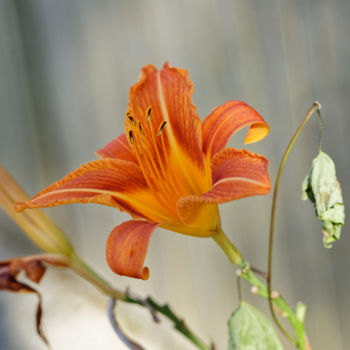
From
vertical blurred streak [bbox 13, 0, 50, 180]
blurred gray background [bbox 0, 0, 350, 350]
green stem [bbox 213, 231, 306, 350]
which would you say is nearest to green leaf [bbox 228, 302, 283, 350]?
green stem [bbox 213, 231, 306, 350]

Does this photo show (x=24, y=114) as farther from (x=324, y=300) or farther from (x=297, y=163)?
(x=324, y=300)

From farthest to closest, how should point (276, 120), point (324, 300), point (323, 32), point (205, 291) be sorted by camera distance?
point (205, 291) → point (324, 300) → point (276, 120) → point (323, 32)

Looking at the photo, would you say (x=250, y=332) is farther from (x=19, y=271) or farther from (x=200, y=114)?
(x=200, y=114)

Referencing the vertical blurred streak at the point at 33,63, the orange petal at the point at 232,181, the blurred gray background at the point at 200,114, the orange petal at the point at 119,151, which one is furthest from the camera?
the vertical blurred streak at the point at 33,63

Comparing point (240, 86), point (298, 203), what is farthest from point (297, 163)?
point (240, 86)

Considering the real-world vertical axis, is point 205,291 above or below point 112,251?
below

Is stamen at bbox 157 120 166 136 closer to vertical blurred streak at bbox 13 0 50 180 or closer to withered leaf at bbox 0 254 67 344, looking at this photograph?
withered leaf at bbox 0 254 67 344

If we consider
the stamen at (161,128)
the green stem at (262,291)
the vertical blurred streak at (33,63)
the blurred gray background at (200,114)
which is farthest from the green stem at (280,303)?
the vertical blurred streak at (33,63)

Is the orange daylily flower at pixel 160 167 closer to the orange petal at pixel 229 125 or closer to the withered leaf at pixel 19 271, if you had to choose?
the orange petal at pixel 229 125
